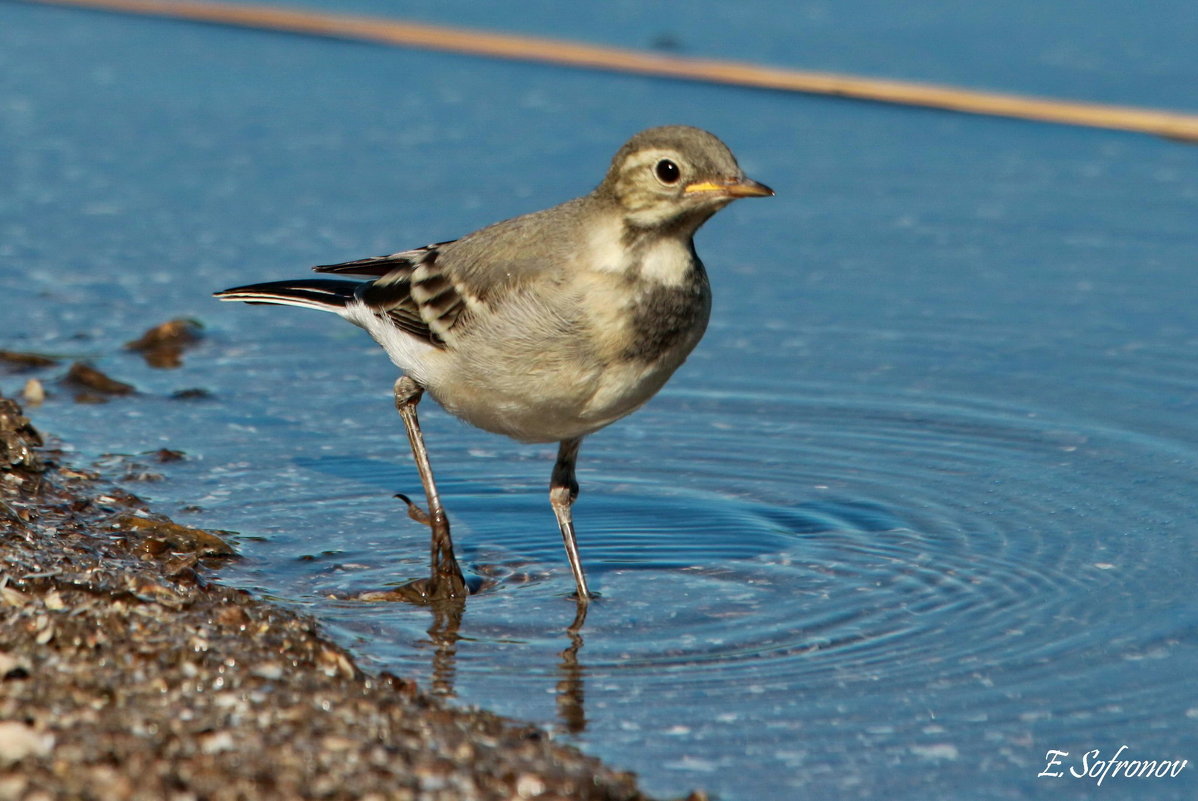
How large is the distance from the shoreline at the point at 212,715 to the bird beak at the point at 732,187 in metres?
2.20

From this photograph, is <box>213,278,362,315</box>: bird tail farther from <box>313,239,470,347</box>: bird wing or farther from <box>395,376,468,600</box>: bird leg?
Answer: <box>395,376,468,600</box>: bird leg

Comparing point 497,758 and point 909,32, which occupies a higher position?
point 909,32

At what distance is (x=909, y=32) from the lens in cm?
1565

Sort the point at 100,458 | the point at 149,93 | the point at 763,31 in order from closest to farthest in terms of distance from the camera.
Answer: the point at 100,458 → the point at 149,93 → the point at 763,31

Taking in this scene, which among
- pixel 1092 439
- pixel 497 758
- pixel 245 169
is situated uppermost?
pixel 245 169

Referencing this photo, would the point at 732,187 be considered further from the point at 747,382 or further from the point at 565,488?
the point at 747,382

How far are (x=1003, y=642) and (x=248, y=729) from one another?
9.84 ft

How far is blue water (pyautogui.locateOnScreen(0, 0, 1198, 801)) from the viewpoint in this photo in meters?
6.62

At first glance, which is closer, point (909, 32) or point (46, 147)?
point (46, 147)

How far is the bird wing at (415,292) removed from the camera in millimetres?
7832

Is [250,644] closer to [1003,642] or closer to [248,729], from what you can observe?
[248,729]

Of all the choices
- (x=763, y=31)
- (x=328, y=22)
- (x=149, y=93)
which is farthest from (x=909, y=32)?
(x=149, y=93)

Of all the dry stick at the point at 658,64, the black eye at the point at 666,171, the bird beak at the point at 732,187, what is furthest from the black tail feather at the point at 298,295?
the dry stick at the point at 658,64

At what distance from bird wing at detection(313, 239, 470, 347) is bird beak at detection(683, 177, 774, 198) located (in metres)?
1.24
